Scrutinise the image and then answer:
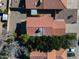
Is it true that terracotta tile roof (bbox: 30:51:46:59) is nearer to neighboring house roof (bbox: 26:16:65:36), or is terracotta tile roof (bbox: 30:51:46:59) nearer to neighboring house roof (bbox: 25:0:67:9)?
neighboring house roof (bbox: 26:16:65:36)

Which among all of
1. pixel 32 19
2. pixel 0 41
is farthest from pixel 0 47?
pixel 32 19

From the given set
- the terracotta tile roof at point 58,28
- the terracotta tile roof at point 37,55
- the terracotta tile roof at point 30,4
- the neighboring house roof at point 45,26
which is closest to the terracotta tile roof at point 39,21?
the neighboring house roof at point 45,26

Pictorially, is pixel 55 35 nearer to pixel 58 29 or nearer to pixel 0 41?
pixel 58 29

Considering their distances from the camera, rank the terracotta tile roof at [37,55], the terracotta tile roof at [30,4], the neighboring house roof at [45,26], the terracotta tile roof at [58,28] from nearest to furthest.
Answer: the terracotta tile roof at [37,55], the neighboring house roof at [45,26], the terracotta tile roof at [58,28], the terracotta tile roof at [30,4]

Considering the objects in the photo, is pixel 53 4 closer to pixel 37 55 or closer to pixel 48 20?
pixel 48 20

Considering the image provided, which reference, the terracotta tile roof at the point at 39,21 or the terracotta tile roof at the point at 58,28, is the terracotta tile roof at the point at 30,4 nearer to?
the terracotta tile roof at the point at 39,21

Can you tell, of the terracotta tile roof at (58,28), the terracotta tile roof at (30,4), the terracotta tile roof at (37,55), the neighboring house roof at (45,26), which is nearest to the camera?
the terracotta tile roof at (37,55)

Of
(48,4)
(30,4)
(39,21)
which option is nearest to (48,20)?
(39,21)

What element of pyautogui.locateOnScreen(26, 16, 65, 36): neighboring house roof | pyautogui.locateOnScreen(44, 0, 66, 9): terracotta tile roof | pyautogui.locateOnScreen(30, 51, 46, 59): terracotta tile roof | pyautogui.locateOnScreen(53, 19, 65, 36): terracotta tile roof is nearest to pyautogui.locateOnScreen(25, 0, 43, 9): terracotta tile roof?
pyautogui.locateOnScreen(44, 0, 66, 9): terracotta tile roof
